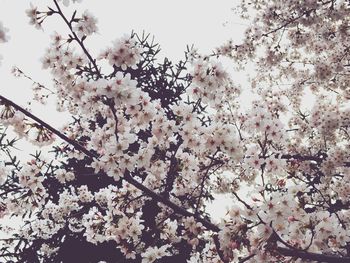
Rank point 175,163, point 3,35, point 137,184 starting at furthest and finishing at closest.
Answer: point 175,163 → point 137,184 → point 3,35

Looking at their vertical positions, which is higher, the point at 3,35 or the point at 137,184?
the point at 3,35

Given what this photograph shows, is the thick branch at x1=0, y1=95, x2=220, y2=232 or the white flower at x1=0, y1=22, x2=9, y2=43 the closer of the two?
the white flower at x1=0, y1=22, x2=9, y2=43

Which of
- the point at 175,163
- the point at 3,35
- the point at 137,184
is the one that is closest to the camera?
the point at 3,35

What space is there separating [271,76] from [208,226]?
9035mm

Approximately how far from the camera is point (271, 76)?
36.8 ft

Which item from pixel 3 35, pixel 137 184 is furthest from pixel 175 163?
pixel 3 35

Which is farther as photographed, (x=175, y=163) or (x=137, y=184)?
(x=175, y=163)

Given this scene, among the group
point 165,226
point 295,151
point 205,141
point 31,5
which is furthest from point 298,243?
point 295,151

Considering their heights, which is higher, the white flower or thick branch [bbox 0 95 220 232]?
the white flower

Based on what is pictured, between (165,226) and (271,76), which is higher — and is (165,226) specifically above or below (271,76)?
below

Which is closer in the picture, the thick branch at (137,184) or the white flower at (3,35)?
the white flower at (3,35)

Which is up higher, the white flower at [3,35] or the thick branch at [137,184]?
the white flower at [3,35]

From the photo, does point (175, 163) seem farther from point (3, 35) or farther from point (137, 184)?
point (3, 35)

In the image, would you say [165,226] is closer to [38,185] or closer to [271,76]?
[38,185]
